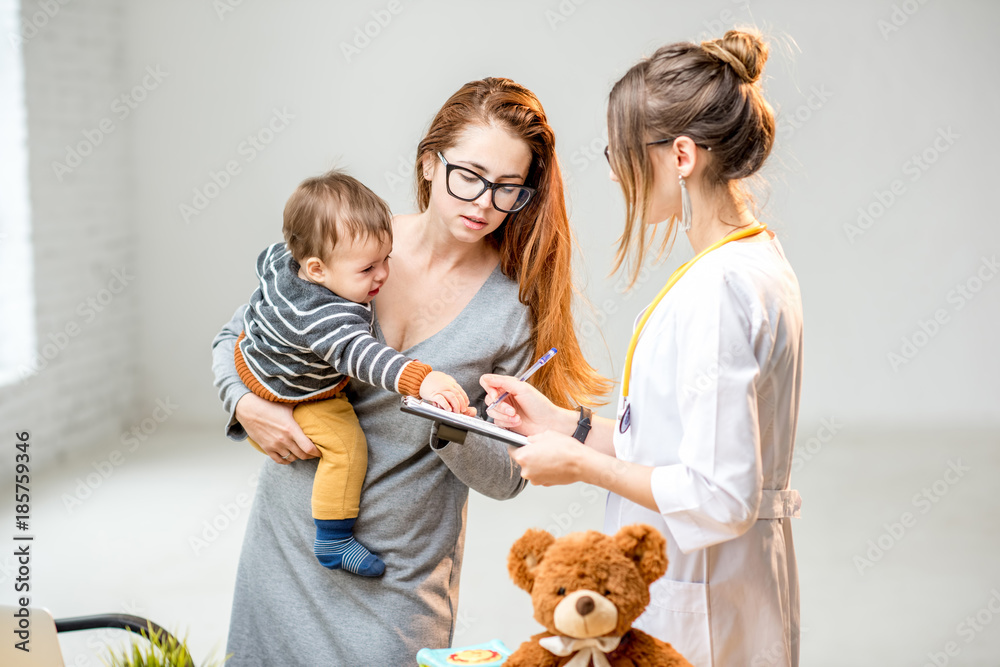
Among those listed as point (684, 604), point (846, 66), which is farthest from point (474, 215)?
point (846, 66)

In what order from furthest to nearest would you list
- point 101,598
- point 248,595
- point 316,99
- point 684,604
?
1. point 316,99
2. point 101,598
3. point 248,595
4. point 684,604

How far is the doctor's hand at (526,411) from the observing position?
5.71 ft

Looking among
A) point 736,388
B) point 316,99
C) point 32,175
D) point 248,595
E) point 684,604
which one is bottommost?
point 248,595

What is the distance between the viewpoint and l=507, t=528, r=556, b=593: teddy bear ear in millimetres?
1105

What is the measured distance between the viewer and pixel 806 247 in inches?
229

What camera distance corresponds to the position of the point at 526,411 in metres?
1.76

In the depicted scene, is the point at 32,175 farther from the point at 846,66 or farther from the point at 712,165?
the point at 846,66

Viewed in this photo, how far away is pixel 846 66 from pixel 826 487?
275 cm

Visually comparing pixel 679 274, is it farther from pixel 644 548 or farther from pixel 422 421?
pixel 422 421
